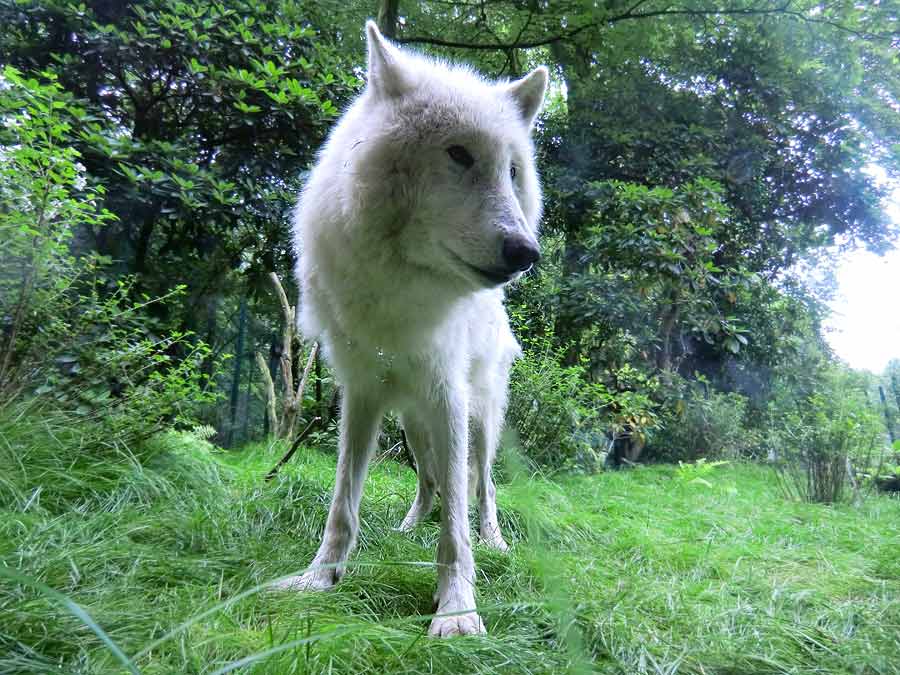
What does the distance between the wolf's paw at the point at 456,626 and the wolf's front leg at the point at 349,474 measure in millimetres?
583

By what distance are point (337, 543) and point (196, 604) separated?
27.8 inches

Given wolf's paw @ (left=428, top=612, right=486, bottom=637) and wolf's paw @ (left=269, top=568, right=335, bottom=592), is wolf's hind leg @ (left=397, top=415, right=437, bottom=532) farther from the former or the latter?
wolf's paw @ (left=428, top=612, right=486, bottom=637)

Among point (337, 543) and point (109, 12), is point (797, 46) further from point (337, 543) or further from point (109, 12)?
point (109, 12)

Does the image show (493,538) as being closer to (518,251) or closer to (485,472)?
(485,472)

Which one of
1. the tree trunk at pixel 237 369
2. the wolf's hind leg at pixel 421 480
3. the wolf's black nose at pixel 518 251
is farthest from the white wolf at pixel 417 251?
the tree trunk at pixel 237 369

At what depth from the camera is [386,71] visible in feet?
5.82

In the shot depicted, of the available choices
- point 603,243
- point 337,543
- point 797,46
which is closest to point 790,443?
point 603,243

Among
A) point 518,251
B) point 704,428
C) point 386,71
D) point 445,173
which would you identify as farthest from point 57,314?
point 704,428

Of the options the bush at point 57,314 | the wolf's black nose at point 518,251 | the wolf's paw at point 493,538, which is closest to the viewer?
the wolf's black nose at point 518,251

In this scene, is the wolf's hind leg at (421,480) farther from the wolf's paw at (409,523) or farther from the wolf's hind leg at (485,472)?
the wolf's hind leg at (485,472)

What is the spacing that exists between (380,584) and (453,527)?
320 millimetres

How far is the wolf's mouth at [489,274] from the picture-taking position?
1507mm

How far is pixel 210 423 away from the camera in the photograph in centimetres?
550

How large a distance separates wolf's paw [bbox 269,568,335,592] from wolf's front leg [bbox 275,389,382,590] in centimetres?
12
